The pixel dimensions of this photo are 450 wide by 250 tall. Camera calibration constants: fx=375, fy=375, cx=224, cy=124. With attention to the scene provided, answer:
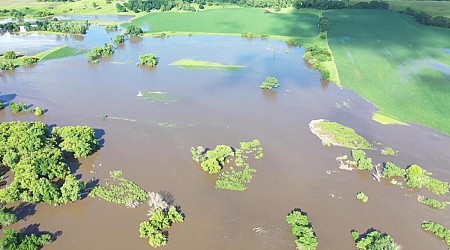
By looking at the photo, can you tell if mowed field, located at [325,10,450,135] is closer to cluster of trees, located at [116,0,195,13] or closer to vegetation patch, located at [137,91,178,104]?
vegetation patch, located at [137,91,178,104]

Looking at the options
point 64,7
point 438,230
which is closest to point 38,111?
point 438,230

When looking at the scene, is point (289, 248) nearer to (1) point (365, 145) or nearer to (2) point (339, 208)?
(2) point (339, 208)

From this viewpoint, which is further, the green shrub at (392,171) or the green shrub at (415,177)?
the green shrub at (392,171)

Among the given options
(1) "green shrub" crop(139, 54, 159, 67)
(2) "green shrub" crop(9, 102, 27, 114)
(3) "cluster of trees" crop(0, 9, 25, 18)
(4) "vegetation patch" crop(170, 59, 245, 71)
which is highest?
(3) "cluster of trees" crop(0, 9, 25, 18)

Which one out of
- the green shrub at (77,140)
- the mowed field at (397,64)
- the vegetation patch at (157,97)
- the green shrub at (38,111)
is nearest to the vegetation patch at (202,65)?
the vegetation patch at (157,97)

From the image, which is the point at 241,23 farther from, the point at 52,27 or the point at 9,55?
the point at 9,55

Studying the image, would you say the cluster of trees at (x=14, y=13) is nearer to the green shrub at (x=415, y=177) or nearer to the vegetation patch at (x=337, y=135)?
the vegetation patch at (x=337, y=135)

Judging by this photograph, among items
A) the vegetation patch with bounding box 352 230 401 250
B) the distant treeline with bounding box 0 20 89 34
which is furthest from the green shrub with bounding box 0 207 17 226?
the distant treeline with bounding box 0 20 89 34
